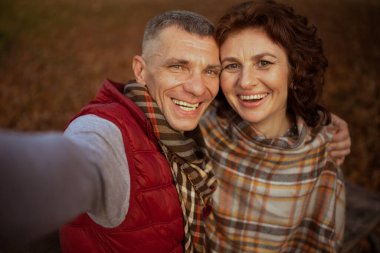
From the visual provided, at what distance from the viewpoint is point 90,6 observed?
13016mm

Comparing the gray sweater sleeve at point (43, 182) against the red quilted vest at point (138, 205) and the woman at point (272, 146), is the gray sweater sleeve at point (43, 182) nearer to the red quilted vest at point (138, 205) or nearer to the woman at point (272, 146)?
the red quilted vest at point (138, 205)

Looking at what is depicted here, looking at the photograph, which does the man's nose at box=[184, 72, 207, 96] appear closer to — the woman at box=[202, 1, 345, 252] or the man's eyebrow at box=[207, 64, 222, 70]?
the man's eyebrow at box=[207, 64, 222, 70]

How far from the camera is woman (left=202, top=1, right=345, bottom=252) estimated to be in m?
2.13

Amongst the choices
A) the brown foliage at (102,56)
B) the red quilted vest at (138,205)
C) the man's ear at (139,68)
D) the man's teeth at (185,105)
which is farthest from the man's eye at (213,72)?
the brown foliage at (102,56)

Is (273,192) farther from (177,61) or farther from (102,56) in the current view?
(102,56)

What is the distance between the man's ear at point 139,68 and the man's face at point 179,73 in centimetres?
10

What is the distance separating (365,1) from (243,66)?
1162 centimetres

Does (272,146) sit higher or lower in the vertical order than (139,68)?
lower

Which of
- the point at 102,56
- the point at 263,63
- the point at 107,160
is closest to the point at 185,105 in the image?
the point at 263,63

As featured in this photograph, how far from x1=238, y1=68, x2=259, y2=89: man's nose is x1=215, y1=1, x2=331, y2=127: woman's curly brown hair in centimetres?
26

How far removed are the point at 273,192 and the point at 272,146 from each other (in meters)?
0.32

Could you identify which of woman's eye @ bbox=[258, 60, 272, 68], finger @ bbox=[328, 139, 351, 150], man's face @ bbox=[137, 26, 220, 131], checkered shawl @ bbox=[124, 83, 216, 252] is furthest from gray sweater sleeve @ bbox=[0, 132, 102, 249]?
finger @ bbox=[328, 139, 351, 150]

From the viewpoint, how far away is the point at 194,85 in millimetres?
1925

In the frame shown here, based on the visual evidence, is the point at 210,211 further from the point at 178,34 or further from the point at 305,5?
the point at 305,5
